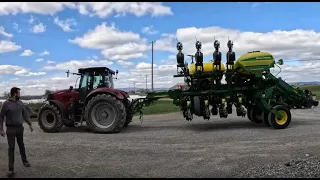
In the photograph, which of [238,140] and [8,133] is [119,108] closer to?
[238,140]

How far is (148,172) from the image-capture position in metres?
8.14

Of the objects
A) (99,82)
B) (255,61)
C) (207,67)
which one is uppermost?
(255,61)

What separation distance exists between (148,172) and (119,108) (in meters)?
6.35

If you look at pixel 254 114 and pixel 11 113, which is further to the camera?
pixel 254 114

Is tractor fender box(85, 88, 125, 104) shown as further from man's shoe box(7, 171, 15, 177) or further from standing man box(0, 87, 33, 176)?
man's shoe box(7, 171, 15, 177)

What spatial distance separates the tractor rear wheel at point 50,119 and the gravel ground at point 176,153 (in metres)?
0.42

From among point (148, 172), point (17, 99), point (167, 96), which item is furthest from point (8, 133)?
point (167, 96)

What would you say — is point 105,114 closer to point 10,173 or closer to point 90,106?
point 90,106

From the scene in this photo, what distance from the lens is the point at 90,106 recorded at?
47.4 ft

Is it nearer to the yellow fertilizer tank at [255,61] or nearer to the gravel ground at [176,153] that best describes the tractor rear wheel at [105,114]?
the gravel ground at [176,153]

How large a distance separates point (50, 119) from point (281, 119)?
30.0 feet

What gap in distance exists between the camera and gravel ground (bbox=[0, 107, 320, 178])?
800 cm

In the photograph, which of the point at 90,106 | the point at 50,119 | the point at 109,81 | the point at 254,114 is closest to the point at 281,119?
the point at 254,114

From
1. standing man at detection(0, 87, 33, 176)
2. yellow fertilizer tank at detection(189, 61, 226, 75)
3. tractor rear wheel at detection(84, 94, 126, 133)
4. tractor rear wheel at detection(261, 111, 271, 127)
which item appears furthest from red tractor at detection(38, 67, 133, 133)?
standing man at detection(0, 87, 33, 176)
